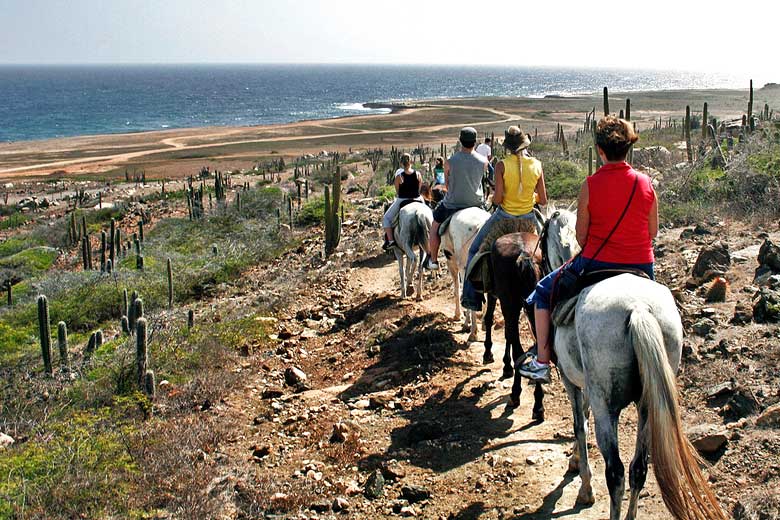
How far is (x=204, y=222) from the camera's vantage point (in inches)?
931

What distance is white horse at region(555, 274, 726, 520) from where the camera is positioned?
4312 millimetres

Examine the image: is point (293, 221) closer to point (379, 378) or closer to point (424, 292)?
point (424, 292)

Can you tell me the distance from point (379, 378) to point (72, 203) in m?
30.1

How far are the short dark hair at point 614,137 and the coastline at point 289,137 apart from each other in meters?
47.6

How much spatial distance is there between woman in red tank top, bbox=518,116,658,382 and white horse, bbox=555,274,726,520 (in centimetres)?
23

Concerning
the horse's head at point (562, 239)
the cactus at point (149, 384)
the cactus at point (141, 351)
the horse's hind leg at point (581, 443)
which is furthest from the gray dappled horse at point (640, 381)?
the cactus at point (141, 351)

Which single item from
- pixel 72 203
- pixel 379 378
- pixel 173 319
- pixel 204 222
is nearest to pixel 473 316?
pixel 379 378

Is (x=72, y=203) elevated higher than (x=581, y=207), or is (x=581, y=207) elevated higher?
(x=581, y=207)

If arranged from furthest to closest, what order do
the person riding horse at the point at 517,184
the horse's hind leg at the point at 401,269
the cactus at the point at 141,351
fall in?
1. the horse's hind leg at the point at 401,269
2. the cactus at the point at 141,351
3. the person riding horse at the point at 517,184

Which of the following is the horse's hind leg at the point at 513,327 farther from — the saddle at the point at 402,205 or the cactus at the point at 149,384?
the saddle at the point at 402,205

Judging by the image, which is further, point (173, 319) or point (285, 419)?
point (173, 319)

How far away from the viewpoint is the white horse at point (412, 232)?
11.5 m

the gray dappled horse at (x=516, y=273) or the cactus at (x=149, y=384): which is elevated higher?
the gray dappled horse at (x=516, y=273)

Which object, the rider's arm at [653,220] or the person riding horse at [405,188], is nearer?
the rider's arm at [653,220]
